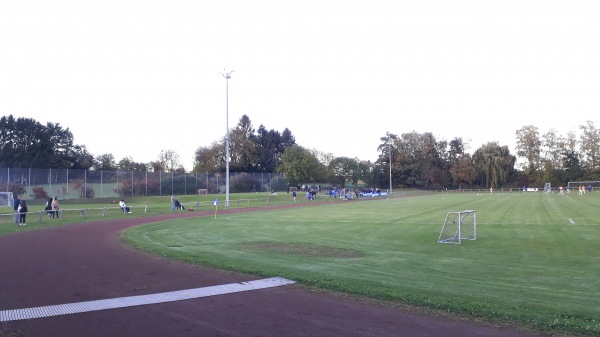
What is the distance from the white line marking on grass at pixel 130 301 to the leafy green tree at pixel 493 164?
119 meters

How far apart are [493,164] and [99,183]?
94807mm

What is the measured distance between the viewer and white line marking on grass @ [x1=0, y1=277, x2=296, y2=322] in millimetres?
8225

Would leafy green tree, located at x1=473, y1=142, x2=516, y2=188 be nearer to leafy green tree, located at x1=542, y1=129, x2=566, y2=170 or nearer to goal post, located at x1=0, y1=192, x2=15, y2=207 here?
leafy green tree, located at x1=542, y1=129, x2=566, y2=170

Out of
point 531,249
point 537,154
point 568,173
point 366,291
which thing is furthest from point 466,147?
point 366,291

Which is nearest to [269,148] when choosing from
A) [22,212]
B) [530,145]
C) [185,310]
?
[530,145]

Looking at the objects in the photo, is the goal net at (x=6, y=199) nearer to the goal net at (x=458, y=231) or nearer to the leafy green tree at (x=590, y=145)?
the goal net at (x=458, y=231)

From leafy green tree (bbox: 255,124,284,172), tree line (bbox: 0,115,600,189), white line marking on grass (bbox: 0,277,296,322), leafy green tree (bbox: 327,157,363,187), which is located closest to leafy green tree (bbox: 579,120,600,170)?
tree line (bbox: 0,115,600,189)

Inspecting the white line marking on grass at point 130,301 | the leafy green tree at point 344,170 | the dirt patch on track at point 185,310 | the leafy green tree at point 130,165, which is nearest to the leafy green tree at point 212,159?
the leafy green tree at point 130,165

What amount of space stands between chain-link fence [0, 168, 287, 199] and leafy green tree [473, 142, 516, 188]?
74208mm

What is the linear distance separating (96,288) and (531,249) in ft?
45.2

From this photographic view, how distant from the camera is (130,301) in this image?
356 inches

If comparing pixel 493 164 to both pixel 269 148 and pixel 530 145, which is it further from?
pixel 269 148

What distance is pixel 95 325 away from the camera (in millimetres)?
7477

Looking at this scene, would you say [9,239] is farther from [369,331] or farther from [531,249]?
[531,249]
